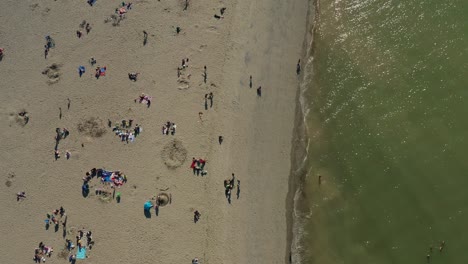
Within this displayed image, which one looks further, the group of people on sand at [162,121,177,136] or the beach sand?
the group of people on sand at [162,121,177,136]

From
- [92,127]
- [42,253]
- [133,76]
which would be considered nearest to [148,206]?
[92,127]

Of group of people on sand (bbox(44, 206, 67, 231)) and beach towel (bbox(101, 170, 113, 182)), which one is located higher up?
beach towel (bbox(101, 170, 113, 182))

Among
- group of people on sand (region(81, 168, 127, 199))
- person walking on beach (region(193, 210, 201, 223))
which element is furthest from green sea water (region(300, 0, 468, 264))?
group of people on sand (region(81, 168, 127, 199))

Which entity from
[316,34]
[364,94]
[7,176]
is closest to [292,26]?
[316,34]

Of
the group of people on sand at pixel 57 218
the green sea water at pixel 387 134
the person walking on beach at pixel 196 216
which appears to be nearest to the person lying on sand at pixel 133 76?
the group of people on sand at pixel 57 218

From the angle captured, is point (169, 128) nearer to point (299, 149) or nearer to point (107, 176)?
point (107, 176)

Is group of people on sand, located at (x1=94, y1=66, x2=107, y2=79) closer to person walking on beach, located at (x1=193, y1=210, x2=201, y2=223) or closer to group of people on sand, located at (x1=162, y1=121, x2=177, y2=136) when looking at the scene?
group of people on sand, located at (x1=162, y1=121, x2=177, y2=136)

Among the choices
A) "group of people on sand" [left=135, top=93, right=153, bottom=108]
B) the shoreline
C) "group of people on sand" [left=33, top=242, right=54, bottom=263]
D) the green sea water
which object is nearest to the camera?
the green sea water

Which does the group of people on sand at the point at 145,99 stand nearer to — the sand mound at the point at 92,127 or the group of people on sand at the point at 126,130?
the group of people on sand at the point at 126,130
